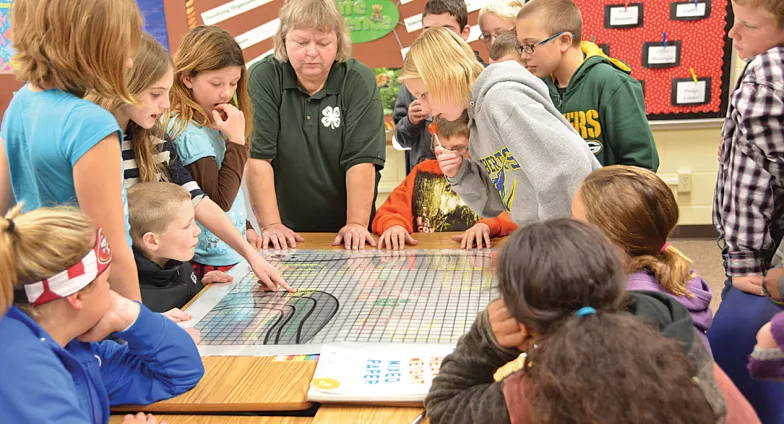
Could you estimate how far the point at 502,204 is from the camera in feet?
6.33

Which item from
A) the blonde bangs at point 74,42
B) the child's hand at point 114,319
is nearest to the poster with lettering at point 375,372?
the child's hand at point 114,319

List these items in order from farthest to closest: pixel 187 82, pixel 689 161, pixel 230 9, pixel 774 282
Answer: pixel 689 161
pixel 230 9
pixel 187 82
pixel 774 282

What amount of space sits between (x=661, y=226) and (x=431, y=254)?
815mm

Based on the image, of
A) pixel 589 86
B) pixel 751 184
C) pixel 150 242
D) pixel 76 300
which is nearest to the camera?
pixel 76 300

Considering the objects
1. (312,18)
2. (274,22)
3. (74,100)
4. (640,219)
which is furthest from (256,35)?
(640,219)

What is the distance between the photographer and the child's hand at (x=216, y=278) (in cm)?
168

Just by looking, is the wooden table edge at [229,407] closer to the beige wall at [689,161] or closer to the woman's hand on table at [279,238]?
the woman's hand on table at [279,238]

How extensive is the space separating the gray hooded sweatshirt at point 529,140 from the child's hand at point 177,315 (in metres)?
0.84

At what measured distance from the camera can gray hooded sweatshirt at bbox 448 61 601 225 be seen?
1513 mm

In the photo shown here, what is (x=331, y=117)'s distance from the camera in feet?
7.34

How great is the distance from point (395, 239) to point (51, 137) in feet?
3.43

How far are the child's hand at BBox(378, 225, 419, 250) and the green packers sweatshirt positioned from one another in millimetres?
639

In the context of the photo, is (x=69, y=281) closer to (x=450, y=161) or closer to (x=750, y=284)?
(x=450, y=161)

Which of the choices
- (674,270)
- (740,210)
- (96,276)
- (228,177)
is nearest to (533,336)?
(674,270)
